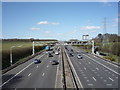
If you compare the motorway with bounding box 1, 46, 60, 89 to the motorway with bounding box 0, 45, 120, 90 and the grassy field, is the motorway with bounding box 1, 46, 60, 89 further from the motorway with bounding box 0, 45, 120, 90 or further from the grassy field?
the grassy field

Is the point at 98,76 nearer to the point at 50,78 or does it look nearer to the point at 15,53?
the point at 50,78

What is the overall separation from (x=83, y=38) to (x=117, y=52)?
1848cm

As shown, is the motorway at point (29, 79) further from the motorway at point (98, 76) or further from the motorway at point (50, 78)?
the motorway at point (98, 76)

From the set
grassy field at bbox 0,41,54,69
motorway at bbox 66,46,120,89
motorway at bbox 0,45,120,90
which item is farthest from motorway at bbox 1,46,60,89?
grassy field at bbox 0,41,54,69

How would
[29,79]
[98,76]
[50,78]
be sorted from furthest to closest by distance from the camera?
[98,76] → [50,78] → [29,79]

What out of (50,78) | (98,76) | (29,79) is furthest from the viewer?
(98,76)

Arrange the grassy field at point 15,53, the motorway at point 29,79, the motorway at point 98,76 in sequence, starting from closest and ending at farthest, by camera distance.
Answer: the motorway at point 29,79 → the motorway at point 98,76 → the grassy field at point 15,53

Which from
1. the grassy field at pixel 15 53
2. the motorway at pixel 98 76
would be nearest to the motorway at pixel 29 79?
the motorway at pixel 98 76

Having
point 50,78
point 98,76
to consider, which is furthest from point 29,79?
point 98,76

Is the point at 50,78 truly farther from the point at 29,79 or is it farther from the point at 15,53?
the point at 15,53

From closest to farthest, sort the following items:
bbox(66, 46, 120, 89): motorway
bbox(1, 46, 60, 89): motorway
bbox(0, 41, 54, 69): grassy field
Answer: bbox(1, 46, 60, 89): motorway < bbox(66, 46, 120, 89): motorway < bbox(0, 41, 54, 69): grassy field

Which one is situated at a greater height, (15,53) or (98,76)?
(15,53)

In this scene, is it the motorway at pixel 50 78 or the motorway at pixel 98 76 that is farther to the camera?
the motorway at pixel 98 76

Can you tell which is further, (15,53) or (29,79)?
(15,53)
